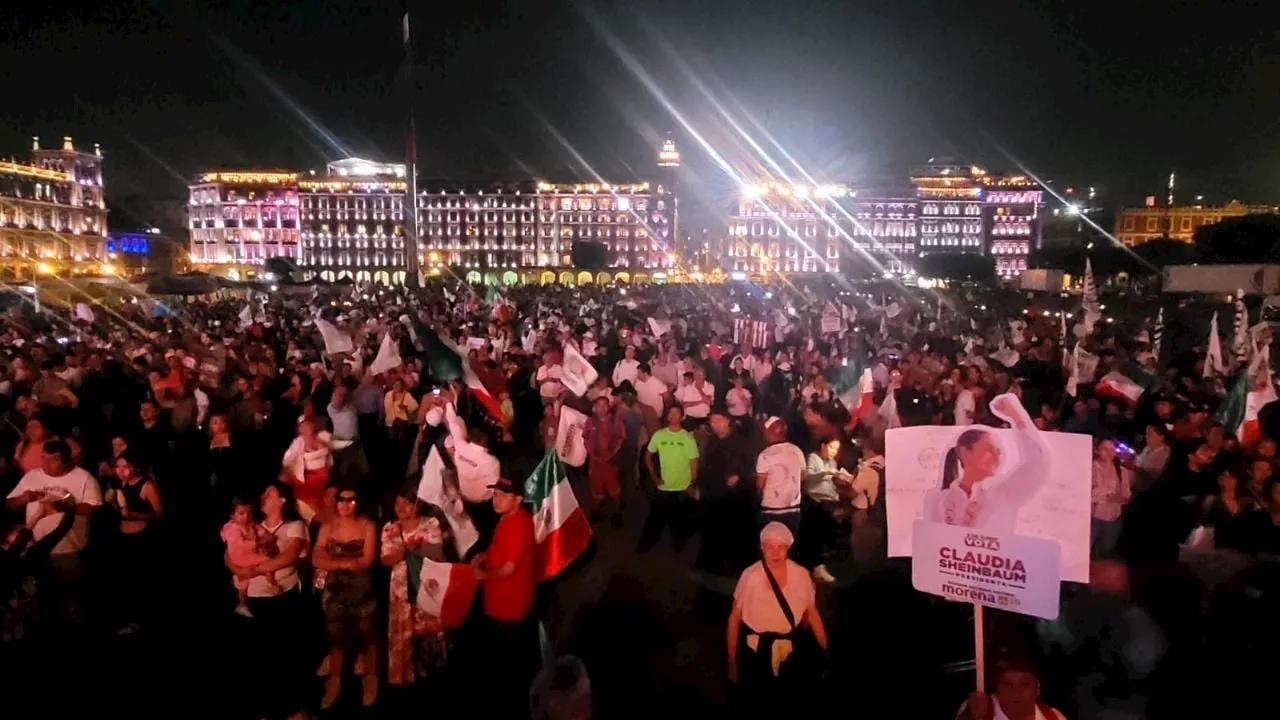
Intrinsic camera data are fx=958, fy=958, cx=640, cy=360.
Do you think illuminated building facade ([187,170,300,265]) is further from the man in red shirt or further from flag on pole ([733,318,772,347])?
the man in red shirt

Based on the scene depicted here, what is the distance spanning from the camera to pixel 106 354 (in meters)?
10.8

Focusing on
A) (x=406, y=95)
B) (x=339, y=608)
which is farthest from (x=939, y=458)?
(x=406, y=95)

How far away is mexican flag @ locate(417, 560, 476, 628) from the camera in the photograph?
4676mm

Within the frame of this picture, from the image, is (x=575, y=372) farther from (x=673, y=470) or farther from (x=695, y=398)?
(x=673, y=470)

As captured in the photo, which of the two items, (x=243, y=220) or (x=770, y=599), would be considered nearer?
(x=770, y=599)

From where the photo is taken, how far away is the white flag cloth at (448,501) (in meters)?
5.09

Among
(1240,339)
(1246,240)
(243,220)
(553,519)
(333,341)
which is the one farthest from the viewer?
(243,220)

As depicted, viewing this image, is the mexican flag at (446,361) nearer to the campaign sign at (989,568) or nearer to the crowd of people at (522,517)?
the crowd of people at (522,517)

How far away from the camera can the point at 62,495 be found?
5246mm

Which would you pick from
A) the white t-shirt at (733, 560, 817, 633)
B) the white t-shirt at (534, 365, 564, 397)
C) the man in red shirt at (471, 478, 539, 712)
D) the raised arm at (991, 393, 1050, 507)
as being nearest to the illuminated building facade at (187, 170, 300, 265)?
the white t-shirt at (534, 365, 564, 397)

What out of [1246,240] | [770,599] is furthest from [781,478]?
[1246,240]

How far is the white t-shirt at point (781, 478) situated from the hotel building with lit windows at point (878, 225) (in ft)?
322

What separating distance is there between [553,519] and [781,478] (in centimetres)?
150

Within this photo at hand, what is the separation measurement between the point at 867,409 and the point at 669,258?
100.0 metres
